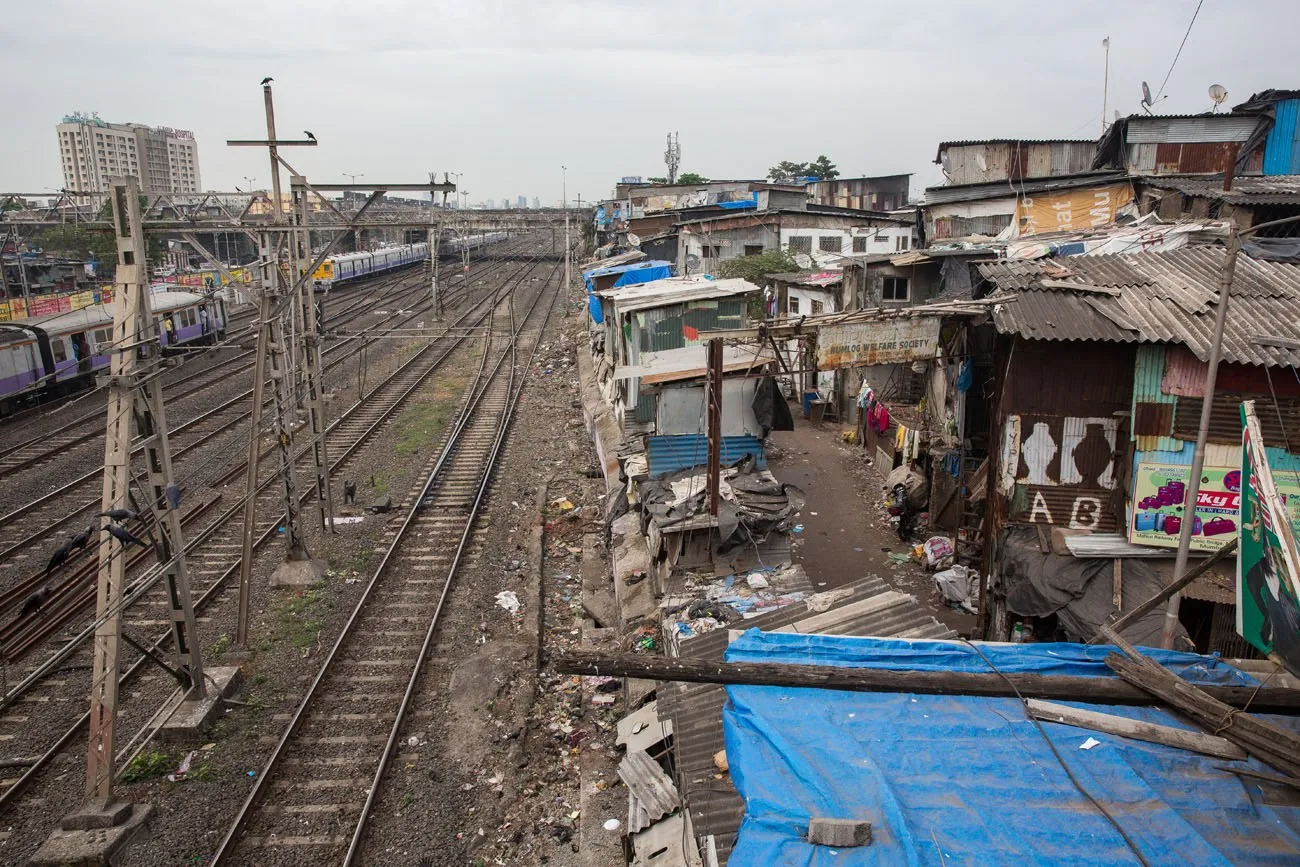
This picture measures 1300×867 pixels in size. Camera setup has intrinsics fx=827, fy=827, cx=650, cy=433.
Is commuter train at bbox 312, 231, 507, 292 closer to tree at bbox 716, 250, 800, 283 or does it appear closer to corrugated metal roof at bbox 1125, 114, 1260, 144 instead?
tree at bbox 716, 250, 800, 283

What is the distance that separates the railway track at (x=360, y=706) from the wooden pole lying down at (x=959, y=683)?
4671 millimetres

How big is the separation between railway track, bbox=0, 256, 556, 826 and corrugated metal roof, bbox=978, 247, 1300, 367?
963cm

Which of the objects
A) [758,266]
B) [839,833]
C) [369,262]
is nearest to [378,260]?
[369,262]

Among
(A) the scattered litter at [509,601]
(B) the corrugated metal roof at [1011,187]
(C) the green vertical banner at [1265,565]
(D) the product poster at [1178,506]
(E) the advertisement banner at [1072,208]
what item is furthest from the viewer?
(B) the corrugated metal roof at [1011,187]

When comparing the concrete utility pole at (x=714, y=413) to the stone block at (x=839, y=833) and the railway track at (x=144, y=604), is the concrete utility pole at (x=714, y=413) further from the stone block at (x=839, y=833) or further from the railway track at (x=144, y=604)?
the stone block at (x=839, y=833)

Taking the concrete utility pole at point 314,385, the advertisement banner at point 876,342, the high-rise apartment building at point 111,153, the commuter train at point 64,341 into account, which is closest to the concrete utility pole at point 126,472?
the concrete utility pole at point 314,385

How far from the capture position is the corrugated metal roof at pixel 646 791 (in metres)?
7.06

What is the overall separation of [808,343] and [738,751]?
21.5ft

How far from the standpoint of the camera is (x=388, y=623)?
11.9m

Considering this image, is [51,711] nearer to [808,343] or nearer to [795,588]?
[795,588]

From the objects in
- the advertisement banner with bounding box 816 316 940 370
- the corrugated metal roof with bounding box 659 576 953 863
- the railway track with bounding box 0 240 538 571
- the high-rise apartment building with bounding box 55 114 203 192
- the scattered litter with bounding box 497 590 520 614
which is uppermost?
the high-rise apartment building with bounding box 55 114 203 192

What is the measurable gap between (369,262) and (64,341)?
32.1 metres

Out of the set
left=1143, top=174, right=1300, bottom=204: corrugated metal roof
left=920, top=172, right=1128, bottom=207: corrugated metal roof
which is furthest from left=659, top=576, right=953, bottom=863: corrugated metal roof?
left=920, top=172, right=1128, bottom=207: corrugated metal roof

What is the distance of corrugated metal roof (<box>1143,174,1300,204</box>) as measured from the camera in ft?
46.8
